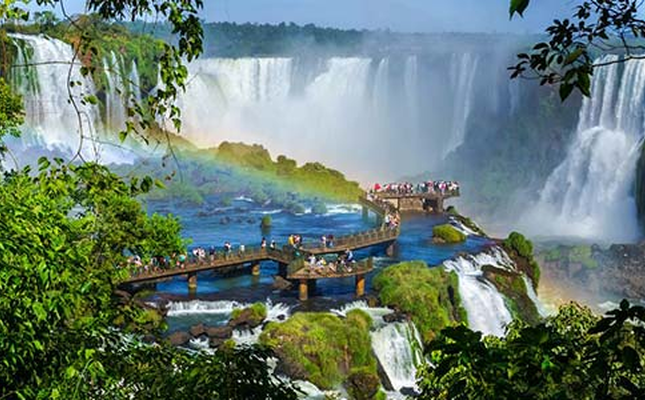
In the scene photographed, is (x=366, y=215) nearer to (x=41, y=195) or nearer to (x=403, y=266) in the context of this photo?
(x=403, y=266)

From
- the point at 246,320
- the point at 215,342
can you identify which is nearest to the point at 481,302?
the point at 246,320

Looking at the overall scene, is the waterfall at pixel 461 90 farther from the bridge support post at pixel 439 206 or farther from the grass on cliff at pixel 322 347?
the grass on cliff at pixel 322 347

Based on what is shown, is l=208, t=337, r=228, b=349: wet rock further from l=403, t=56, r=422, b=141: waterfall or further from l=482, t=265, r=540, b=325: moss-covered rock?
l=403, t=56, r=422, b=141: waterfall

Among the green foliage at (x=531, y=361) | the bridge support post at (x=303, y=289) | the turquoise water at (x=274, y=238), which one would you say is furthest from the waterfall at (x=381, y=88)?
the green foliage at (x=531, y=361)

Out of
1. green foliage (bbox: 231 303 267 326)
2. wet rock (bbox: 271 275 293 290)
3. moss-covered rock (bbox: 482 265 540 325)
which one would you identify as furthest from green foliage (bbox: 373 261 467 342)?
green foliage (bbox: 231 303 267 326)

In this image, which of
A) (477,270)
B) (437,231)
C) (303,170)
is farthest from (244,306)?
(303,170)

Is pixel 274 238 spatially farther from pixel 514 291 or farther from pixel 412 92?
pixel 412 92
